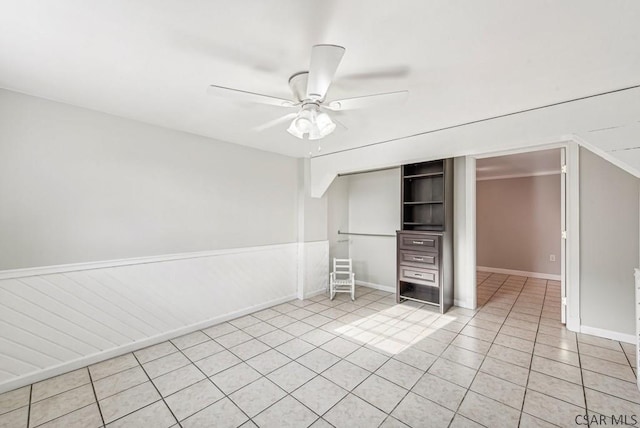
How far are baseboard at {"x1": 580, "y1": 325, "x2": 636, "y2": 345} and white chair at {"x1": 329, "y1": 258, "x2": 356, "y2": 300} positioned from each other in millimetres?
2746

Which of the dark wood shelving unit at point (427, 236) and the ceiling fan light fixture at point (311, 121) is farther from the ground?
the ceiling fan light fixture at point (311, 121)

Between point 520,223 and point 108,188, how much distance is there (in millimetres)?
7155

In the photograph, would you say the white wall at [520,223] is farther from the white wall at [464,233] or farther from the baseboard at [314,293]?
the baseboard at [314,293]

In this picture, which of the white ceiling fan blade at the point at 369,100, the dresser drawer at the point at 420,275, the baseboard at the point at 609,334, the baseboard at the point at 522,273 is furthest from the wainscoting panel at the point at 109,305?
the baseboard at the point at 522,273

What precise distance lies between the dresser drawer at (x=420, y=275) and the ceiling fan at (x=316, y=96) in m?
2.61

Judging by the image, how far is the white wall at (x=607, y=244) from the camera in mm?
2666

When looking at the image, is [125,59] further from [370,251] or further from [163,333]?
[370,251]

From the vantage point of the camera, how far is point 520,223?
18.4ft

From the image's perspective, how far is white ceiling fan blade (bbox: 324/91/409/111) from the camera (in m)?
1.67

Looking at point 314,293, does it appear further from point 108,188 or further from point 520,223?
point 520,223

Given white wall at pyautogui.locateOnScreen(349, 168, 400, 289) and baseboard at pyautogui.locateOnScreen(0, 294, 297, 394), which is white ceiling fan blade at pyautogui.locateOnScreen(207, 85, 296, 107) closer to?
baseboard at pyautogui.locateOnScreen(0, 294, 297, 394)

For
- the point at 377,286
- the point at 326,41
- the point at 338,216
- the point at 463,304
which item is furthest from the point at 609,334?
the point at 326,41

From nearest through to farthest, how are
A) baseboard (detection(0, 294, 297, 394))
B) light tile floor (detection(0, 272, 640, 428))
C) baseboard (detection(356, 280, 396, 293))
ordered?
light tile floor (detection(0, 272, 640, 428))
baseboard (detection(0, 294, 297, 394))
baseboard (detection(356, 280, 396, 293))

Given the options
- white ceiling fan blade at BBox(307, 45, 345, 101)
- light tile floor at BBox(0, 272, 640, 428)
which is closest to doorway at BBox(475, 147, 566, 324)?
light tile floor at BBox(0, 272, 640, 428)
